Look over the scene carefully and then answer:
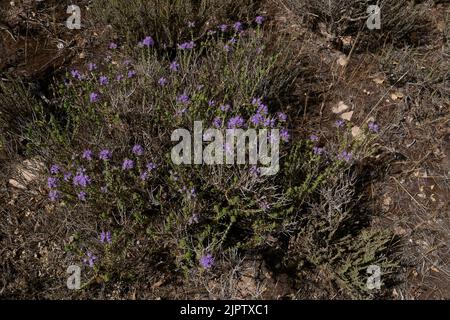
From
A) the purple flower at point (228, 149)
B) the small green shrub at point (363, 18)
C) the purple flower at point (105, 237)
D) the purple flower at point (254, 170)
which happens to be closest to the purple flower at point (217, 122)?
the purple flower at point (228, 149)

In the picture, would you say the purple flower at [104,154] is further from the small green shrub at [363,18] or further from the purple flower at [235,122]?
the small green shrub at [363,18]

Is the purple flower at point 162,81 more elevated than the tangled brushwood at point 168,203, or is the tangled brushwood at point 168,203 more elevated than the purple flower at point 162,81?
the purple flower at point 162,81

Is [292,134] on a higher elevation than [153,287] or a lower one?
higher

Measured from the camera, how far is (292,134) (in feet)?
10.1

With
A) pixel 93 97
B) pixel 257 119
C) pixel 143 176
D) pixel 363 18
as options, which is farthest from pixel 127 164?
pixel 363 18

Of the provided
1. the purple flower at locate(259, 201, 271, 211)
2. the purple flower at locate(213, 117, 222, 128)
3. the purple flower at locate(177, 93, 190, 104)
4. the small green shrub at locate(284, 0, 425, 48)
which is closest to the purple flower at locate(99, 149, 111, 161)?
the purple flower at locate(177, 93, 190, 104)

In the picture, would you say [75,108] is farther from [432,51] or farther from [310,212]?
[432,51]

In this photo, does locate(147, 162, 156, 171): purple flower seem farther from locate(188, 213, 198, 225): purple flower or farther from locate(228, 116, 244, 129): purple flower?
locate(228, 116, 244, 129): purple flower

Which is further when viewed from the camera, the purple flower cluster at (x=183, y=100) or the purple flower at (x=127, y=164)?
the purple flower cluster at (x=183, y=100)

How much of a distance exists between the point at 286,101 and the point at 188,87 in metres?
0.84

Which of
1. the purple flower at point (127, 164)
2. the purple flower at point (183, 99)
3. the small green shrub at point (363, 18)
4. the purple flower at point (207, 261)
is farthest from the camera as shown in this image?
the small green shrub at point (363, 18)
